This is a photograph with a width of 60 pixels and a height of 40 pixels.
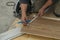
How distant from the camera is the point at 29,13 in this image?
2.04 metres

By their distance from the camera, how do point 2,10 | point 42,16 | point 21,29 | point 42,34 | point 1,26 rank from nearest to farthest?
point 42,34 < point 21,29 < point 42,16 < point 1,26 < point 2,10

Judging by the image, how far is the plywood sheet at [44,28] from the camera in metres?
1.64

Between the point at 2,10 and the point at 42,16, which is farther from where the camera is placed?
the point at 2,10

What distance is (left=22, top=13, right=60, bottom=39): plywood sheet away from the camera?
5.40 ft

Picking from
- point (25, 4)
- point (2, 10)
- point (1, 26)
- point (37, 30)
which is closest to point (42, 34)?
point (37, 30)

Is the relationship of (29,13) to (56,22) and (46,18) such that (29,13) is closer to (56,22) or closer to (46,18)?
(46,18)

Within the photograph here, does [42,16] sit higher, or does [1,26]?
[42,16]

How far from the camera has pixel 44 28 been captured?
171 cm

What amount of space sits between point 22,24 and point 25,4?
0.77 ft

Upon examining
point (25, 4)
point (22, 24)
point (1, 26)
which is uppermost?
point (25, 4)

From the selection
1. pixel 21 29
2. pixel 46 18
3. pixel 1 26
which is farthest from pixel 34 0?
pixel 1 26

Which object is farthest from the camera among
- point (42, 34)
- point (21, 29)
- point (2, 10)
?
point (2, 10)

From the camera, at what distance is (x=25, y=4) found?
1.82 m

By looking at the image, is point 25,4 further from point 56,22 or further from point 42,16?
point 56,22
